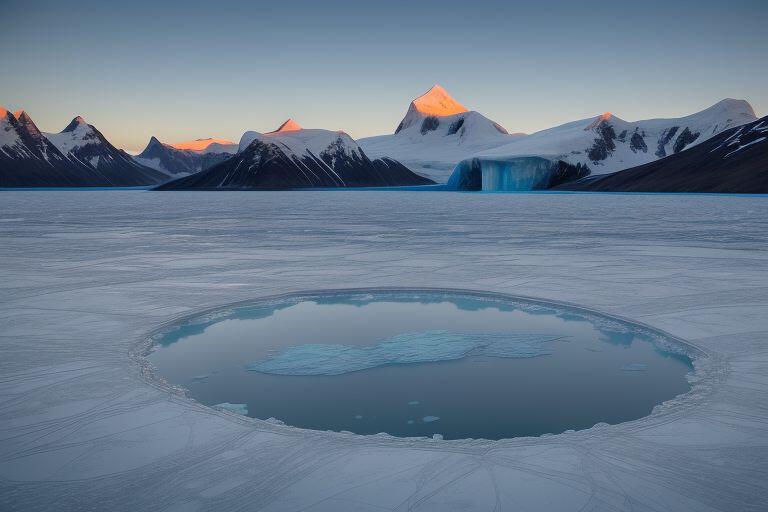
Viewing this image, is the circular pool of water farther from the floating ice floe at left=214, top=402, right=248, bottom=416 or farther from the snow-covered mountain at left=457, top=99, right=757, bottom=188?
the snow-covered mountain at left=457, top=99, right=757, bottom=188

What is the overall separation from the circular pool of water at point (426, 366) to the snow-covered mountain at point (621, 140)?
5650 inches

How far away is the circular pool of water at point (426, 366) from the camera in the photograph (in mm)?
5941

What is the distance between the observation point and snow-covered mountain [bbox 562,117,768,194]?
11481 centimetres

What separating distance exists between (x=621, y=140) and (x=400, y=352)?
195 metres

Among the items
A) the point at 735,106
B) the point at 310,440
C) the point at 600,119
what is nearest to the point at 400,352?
Answer: the point at 310,440

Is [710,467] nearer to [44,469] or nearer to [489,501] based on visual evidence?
[489,501]

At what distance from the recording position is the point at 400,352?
27.1 ft

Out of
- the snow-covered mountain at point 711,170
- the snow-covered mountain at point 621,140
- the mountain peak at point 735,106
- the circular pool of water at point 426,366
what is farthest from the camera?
the mountain peak at point 735,106

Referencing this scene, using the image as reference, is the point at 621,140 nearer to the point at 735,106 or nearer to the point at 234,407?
the point at 735,106

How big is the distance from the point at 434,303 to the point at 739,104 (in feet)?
678

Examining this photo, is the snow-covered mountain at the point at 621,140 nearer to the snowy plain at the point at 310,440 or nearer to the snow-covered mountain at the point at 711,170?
→ the snow-covered mountain at the point at 711,170

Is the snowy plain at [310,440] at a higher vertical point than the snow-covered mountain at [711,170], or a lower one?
lower

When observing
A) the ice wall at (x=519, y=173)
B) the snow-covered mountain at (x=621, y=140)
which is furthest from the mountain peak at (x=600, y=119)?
the ice wall at (x=519, y=173)

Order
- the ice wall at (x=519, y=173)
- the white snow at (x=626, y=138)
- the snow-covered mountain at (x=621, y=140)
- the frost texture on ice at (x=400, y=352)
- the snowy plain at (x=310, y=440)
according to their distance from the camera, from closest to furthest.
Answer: the snowy plain at (x=310, y=440) → the frost texture on ice at (x=400, y=352) → the ice wall at (x=519, y=173) → the snow-covered mountain at (x=621, y=140) → the white snow at (x=626, y=138)
